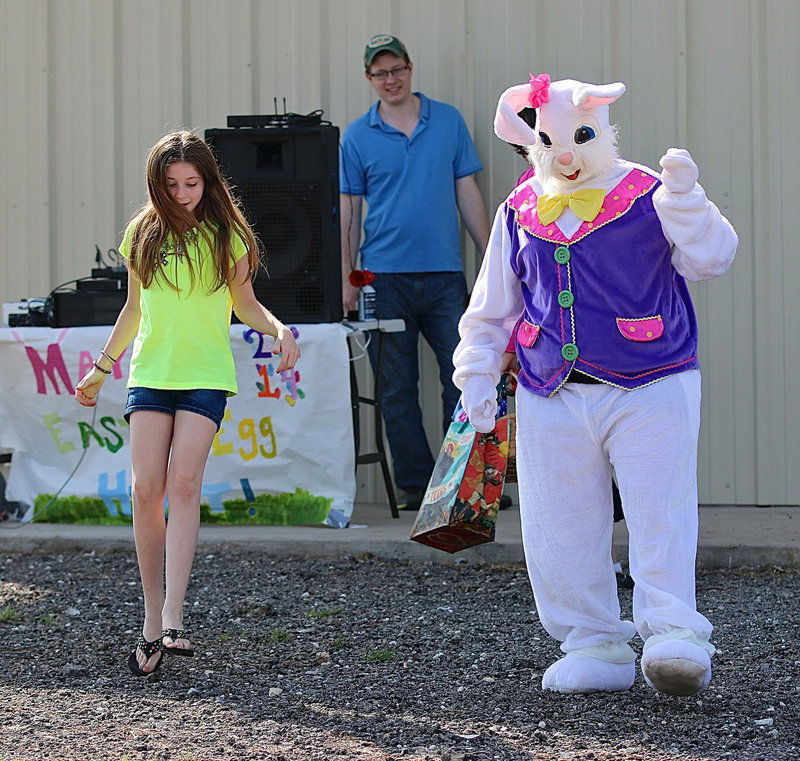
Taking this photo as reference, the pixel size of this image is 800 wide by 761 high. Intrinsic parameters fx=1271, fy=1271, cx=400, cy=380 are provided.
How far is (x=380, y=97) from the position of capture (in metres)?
6.32

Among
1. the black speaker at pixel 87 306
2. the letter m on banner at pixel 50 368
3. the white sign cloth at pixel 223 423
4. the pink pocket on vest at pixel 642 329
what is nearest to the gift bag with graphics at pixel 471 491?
the pink pocket on vest at pixel 642 329

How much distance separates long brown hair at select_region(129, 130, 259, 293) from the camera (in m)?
3.86

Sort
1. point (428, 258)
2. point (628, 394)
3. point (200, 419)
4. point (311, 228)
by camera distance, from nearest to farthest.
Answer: point (628, 394) → point (200, 419) → point (311, 228) → point (428, 258)

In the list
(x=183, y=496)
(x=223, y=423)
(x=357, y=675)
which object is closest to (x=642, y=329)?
(x=357, y=675)

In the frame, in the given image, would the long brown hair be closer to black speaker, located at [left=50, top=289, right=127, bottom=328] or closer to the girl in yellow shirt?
the girl in yellow shirt

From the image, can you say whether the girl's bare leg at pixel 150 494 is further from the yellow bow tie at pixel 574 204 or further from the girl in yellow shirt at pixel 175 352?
the yellow bow tie at pixel 574 204

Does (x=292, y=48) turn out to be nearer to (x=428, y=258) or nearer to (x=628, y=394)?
(x=428, y=258)

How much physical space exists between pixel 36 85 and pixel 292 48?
1.50m

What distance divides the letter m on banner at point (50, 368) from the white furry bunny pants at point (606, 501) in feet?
10.6

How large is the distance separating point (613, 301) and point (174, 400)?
1.37 meters

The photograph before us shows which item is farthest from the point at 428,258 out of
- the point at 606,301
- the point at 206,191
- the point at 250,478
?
the point at 606,301

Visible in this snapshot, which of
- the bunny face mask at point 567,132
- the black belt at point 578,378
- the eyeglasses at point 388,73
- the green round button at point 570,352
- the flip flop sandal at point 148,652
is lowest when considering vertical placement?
the flip flop sandal at point 148,652

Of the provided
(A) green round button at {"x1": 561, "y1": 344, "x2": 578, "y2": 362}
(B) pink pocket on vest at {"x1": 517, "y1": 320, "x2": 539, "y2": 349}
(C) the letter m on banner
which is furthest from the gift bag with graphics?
(C) the letter m on banner

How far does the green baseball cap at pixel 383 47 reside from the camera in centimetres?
613
